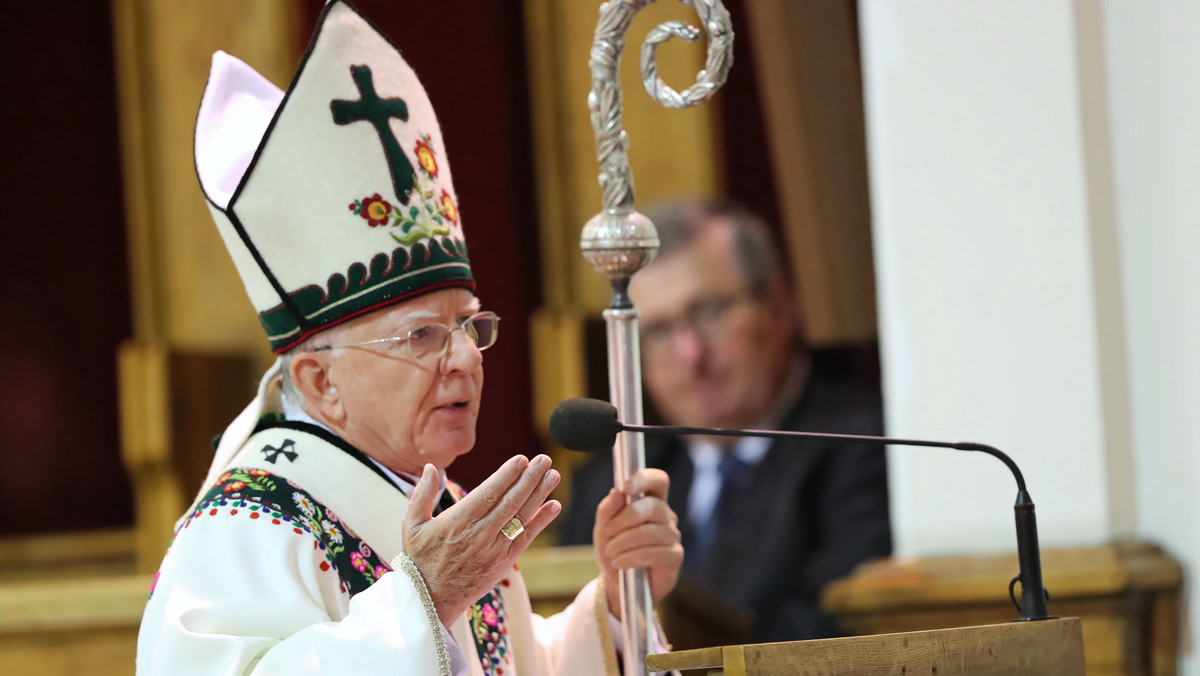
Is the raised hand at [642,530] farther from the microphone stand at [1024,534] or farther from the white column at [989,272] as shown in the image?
the white column at [989,272]

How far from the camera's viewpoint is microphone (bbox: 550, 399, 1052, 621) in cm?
166

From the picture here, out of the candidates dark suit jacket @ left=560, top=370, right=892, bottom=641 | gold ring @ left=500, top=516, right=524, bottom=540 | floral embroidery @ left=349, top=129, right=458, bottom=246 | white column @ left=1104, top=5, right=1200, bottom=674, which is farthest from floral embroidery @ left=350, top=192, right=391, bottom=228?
dark suit jacket @ left=560, top=370, right=892, bottom=641

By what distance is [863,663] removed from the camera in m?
1.53

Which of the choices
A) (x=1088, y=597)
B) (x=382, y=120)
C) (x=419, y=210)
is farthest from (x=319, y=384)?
(x=1088, y=597)

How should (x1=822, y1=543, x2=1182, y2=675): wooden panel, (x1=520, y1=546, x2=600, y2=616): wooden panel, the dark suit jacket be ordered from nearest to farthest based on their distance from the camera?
(x1=822, y1=543, x2=1182, y2=675): wooden panel
(x1=520, y1=546, x2=600, y2=616): wooden panel
the dark suit jacket

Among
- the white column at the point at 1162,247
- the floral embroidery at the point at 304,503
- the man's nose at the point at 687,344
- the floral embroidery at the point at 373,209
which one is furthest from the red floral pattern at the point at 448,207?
the man's nose at the point at 687,344

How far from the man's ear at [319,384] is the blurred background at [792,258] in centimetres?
132

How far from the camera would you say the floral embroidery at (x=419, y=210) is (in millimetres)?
1998

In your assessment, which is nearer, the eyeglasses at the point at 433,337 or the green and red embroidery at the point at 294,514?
the green and red embroidery at the point at 294,514

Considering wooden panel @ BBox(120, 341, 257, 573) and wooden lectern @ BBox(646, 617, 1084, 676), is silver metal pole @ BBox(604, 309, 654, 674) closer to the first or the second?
wooden lectern @ BBox(646, 617, 1084, 676)

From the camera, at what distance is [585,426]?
5.74ft

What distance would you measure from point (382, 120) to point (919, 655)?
3.58ft

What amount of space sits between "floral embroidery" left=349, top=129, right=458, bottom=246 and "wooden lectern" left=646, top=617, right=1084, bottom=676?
76 centimetres

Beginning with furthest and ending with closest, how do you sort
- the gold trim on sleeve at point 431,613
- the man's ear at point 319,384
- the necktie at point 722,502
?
the necktie at point 722,502 < the man's ear at point 319,384 < the gold trim on sleeve at point 431,613
